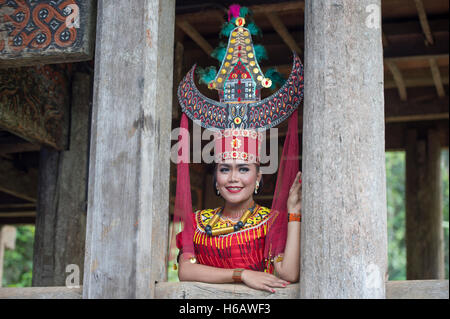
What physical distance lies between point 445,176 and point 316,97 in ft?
55.6

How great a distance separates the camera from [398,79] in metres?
6.74

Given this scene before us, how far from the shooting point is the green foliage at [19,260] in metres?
16.4

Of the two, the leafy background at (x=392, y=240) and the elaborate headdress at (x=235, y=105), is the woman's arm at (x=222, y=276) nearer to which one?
the elaborate headdress at (x=235, y=105)

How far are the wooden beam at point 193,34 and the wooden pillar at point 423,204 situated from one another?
2950 millimetres

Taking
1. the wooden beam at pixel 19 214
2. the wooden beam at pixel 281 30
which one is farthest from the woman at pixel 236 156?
the wooden beam at pixel 19 214

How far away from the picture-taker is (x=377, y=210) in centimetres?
312

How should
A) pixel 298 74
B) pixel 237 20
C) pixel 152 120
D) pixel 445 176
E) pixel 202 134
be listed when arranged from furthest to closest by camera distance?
1. pixel 445 176
2. pixel 202 134
3. pixel 237 20
4. pixel 298 74
5. pixel 152 120

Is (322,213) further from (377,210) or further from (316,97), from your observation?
(316,97)

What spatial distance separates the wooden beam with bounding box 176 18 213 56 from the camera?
Answer: 5.64 m

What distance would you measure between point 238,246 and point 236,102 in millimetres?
796

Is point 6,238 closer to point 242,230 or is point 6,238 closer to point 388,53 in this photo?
point 388,53

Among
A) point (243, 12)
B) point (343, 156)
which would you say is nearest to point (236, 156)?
point (243, 12)

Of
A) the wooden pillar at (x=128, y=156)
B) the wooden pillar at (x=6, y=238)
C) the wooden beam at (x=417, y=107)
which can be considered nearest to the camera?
the wooden pillar at (x=128, y=156)

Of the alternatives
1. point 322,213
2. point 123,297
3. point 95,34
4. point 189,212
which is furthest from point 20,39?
point 322,213
